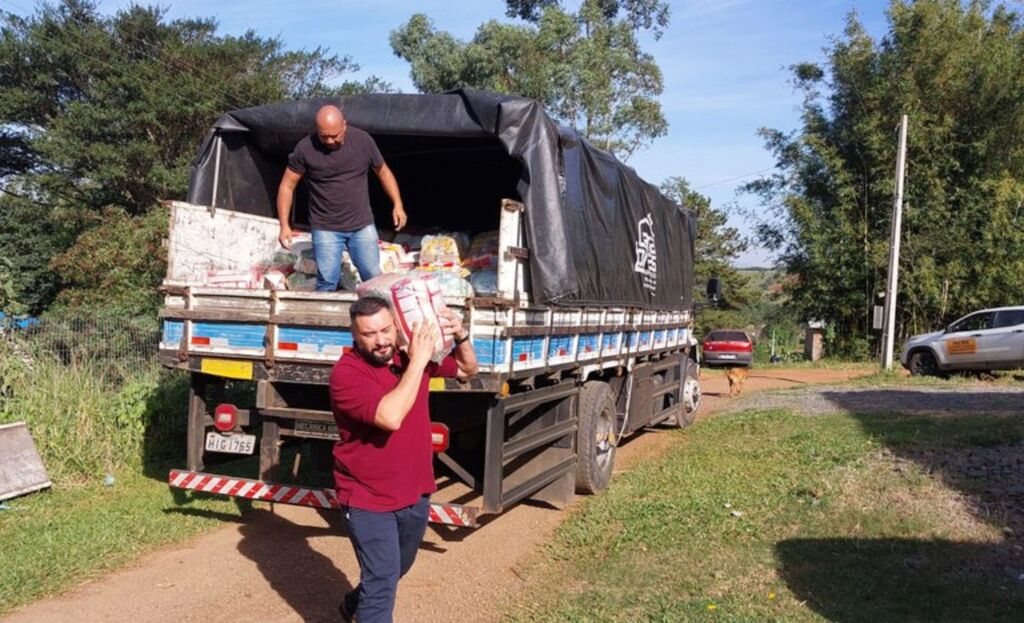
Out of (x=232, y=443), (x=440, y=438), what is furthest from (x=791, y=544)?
(x=232, y=443)

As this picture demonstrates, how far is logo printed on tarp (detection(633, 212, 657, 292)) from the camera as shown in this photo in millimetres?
8844

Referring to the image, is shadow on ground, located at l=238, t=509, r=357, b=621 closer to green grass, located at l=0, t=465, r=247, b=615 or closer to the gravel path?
green grass, located at l=0, t=465, r=247, b=615

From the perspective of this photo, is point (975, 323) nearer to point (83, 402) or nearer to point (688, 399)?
point (688, 399)

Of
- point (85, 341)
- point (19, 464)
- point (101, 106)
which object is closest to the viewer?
point (19, 464)

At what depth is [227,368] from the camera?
5918 mm

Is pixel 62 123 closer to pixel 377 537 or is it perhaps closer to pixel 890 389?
pixel 890 389

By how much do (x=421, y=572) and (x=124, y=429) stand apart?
4024mm

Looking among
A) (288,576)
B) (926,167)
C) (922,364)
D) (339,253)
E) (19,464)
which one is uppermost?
(926,167)

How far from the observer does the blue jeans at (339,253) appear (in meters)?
6.35

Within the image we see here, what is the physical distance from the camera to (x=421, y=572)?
552 centimetres

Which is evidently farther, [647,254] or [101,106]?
[101,106]

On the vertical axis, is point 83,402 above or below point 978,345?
below

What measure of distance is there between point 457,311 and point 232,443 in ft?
6.81

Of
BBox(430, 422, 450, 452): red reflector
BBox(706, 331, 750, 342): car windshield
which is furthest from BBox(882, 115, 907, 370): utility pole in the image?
BBox(430, 422, 450, 452): red reflector
